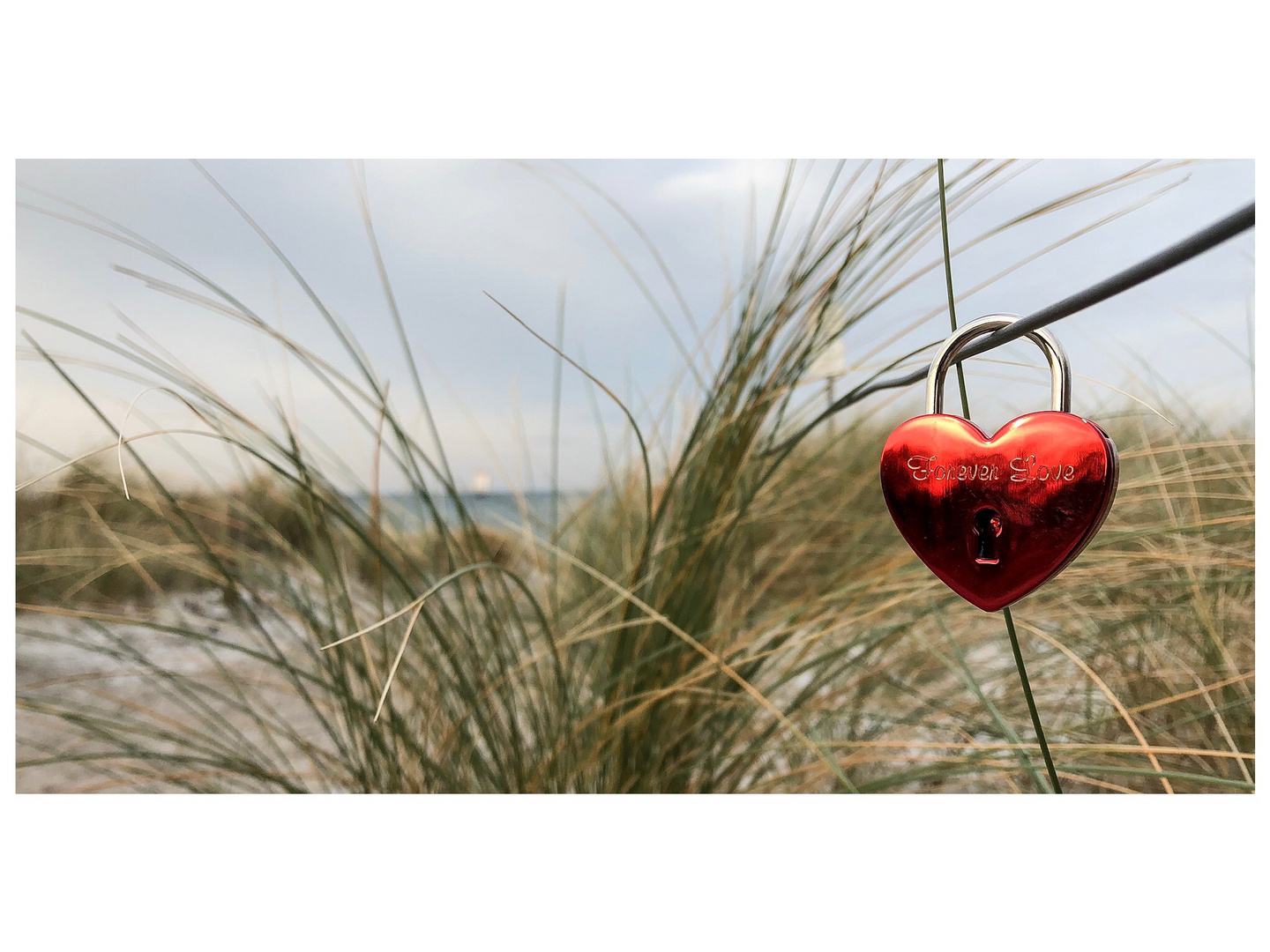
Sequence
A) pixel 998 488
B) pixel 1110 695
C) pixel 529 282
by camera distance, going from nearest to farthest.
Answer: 1. pixel 998 488
2. pixel 1110 695
3. pixel 529 282

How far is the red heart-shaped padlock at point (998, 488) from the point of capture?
30 centimetres

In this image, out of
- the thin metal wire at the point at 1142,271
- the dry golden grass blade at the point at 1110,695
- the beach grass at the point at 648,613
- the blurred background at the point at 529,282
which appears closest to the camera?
the thin metal wire at the point at 1142,271

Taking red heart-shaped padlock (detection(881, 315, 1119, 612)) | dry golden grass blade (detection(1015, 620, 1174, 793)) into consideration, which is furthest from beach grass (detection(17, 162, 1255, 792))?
red heart-shaped padlock (detection(881, 315, 1119, 612))

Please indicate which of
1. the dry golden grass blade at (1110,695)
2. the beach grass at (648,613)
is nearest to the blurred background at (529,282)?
the beach grass at (648,613)

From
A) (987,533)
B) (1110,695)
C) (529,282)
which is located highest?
(529,282)

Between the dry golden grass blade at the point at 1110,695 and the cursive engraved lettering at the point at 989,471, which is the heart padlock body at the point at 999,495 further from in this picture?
the dry golden grass blade at the point at 1110,695

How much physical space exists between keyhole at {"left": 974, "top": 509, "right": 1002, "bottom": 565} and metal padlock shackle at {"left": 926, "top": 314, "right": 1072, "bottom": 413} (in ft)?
0.17

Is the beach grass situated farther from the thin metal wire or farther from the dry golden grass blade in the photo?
the thin metal wire

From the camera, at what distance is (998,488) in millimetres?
319

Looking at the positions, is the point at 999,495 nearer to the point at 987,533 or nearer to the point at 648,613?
the point at 987,533

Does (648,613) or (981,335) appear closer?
(981,335)

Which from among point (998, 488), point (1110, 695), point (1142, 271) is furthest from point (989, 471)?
point (1110, 695)

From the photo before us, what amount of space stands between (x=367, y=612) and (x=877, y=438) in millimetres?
733

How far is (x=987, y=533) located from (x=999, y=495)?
0.06 ft
